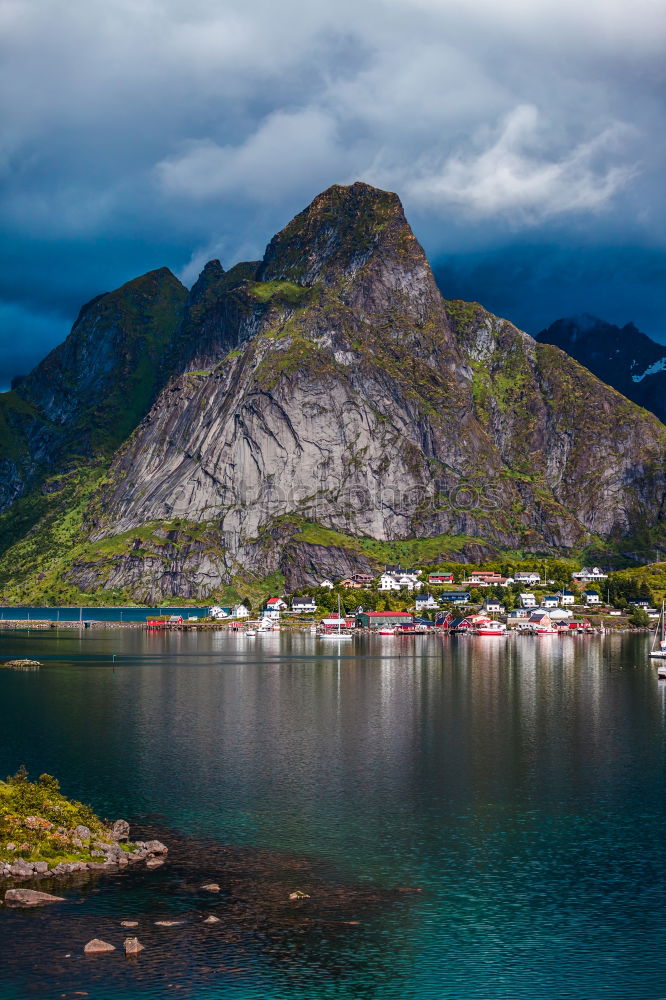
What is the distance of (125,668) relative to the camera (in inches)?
6703

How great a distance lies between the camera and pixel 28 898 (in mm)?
50969

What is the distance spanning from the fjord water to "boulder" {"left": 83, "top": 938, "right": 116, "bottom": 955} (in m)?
0.44

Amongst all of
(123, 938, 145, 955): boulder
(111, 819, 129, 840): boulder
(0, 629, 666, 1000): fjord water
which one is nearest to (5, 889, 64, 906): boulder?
(0, 629, 666, 1000): fjord water

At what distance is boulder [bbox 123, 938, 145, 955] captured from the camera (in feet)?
146

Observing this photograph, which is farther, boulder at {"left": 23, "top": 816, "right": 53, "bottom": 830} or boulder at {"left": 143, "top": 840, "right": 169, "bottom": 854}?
boulder at {"left": 143, "top": 840, "right": 169, "bottom": 854}

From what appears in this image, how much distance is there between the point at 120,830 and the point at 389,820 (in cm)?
1783

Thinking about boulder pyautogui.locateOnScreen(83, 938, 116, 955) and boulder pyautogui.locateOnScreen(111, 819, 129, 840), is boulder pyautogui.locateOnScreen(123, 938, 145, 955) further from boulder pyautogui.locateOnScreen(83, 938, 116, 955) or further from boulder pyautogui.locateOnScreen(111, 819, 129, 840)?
boulder pyautogui.locateOnScreen(111, 819, 129, 840)

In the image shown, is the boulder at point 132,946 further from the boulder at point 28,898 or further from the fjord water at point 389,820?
the boulder at point 28,898

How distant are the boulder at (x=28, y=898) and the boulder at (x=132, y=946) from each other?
7729 mm

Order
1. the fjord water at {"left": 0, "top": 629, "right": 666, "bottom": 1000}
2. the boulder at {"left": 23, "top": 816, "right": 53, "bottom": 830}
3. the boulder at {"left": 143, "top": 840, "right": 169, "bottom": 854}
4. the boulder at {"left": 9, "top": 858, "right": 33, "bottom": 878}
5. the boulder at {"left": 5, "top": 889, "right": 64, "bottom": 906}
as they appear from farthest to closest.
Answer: the boulder at {"left": 143, "top": 840, "right": 169, "bottom": 854}, the boulder at {"left": 23, "top": 816, "right": 53, "bottom": 830}, the boulder at {"left": 9, "top": 858, "right": 33, "bottom": 878}, the boulder at {"left": 5, "top": 889, "right": 64, "bottom": 906}, the fjord water at {"left": 0, "top": 629, "right": 666, "bottom": 1000}

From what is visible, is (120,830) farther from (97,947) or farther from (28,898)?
(97,947)

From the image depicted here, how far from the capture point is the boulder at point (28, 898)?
166 ft

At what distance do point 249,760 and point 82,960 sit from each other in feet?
142

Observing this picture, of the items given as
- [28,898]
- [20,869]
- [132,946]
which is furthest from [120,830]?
[132,946]
